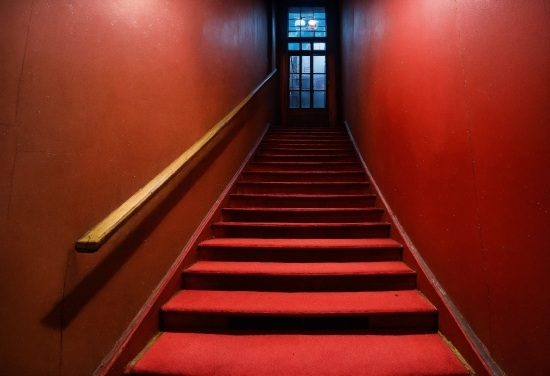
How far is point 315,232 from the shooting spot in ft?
8.35

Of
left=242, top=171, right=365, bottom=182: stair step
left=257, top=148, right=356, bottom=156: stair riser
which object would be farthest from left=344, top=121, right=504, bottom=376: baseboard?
left=257, top=148, right=356, bottom=156: stair riser

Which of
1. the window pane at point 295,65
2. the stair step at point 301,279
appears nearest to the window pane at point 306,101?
the window pane at point 295,65

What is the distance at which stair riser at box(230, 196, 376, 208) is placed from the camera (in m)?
3.03

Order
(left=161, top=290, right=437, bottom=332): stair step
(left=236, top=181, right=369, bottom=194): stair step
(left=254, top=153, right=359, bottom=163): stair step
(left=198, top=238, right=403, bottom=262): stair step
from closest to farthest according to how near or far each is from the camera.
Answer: (left=161, top=290, right=437, bottom=332): stair step, (left=198, top=238, right=403, bottom=262): stair step, (left=236, top=181, right=369, bottom=194): stair step, (left=254, top=153, right=359, bottom=163): stair step

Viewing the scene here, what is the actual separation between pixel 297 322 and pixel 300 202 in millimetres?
1477

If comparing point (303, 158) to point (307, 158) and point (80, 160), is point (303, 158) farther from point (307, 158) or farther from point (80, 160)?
point (80, 160)

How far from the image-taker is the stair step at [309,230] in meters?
2.54

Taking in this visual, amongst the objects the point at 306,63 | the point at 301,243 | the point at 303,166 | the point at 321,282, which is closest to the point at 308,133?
the point at 303,166

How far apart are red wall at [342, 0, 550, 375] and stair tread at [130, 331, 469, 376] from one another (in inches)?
11.2

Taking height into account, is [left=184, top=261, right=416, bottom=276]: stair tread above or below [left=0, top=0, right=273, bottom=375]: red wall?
below

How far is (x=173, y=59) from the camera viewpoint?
79.1 inches

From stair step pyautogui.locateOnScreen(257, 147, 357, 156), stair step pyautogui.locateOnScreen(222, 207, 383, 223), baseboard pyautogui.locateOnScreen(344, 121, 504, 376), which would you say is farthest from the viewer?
stair step pyautogui.locateOnScreen(257, 147, 357, 156)

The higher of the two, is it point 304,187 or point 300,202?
point 304,187

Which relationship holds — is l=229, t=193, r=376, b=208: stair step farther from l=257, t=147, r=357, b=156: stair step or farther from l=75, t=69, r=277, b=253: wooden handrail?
l=257, t=147, r=357, b=156: stair step
